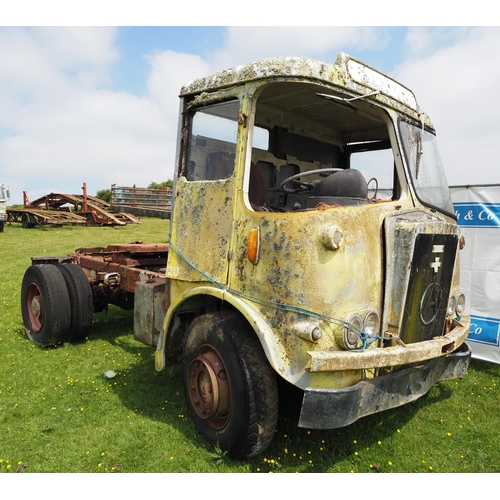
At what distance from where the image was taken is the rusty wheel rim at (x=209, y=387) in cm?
338

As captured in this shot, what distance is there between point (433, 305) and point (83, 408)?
3.25m

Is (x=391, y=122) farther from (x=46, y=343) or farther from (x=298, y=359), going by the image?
(x=46, y=343)

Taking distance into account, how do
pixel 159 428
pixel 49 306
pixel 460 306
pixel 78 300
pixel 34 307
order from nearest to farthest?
pixel 159 428 → pixel 460 306 → pixel 49 306 → pixel 78 300 → pixel 34 307

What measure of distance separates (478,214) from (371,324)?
384cm

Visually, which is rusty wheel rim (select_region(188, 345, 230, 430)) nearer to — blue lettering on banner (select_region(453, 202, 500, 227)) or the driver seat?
the driver seat

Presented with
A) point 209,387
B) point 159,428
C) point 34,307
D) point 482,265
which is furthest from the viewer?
point 482,265

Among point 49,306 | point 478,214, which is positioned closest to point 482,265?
point 478,214

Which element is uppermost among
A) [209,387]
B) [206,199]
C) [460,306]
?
[206,199]

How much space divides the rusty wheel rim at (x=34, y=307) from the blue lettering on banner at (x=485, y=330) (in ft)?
18.7

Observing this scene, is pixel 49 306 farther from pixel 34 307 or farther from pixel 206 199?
pixel 206 199

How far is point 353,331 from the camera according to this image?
2971 mm

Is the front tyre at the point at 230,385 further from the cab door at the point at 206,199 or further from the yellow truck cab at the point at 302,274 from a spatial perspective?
the cab door at the point at 206,199

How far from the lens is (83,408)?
4168 millimetres

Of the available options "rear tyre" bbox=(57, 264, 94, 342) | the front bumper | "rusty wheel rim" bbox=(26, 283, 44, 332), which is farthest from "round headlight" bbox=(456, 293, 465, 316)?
"rusty wheel rim" bbox=(26, 283, 44, 332)
